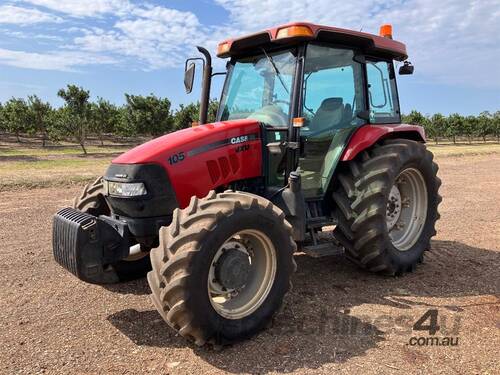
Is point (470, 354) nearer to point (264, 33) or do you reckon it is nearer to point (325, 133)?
point (325, 133)

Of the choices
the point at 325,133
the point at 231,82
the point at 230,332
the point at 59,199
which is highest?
the point at 231,82

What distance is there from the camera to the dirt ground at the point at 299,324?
3158 mm

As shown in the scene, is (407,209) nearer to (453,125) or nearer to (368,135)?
(368,135)

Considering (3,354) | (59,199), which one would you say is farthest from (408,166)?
(59,199)

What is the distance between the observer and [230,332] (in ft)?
11.1

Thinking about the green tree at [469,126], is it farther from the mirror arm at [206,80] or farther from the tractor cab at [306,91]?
the mirror arm at [206,80]

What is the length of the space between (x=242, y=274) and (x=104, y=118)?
4217 centimetres

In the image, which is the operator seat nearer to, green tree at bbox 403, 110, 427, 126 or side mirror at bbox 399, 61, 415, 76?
side mirror at bbox 399, 61, 415, 76

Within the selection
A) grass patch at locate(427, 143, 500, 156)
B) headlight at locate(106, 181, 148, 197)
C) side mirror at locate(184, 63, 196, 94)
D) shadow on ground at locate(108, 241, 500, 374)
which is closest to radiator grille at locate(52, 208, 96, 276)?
headlight at locate(106, 181, 148, 197)

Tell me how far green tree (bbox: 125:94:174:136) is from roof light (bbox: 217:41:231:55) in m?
35.2

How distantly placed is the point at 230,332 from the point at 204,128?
1845mm

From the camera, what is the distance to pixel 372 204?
14.9 feet

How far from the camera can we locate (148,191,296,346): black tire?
3115 mm

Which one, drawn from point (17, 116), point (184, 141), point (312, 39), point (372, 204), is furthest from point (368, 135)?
point (17, 116)
